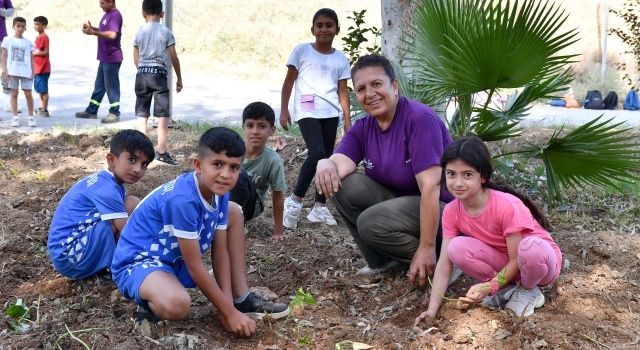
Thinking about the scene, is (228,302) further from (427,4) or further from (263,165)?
(427,4)

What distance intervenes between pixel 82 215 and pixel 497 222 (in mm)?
1992

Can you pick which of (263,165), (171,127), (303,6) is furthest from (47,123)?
(303,6)

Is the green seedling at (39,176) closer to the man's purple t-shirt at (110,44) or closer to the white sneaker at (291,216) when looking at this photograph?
the white sneaker at (291,216)

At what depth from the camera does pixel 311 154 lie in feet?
18.3

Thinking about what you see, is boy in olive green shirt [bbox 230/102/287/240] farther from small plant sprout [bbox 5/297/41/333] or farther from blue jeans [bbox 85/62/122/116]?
blue jeans [bbox 85/62/122/116]

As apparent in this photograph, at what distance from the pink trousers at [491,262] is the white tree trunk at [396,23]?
3.02 metres

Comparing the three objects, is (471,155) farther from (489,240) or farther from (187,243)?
(187,243)

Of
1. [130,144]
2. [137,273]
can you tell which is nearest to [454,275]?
[137,273]

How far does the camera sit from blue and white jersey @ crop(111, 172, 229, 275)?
320 centimetres

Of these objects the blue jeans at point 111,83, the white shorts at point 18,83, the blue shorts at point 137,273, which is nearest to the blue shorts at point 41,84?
the white shorts at point 18,83

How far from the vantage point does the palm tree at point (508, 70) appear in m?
4.42

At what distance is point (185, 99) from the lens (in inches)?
527

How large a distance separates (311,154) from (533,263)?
257 cm

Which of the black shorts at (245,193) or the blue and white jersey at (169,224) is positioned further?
the black shorts at (245,193)
